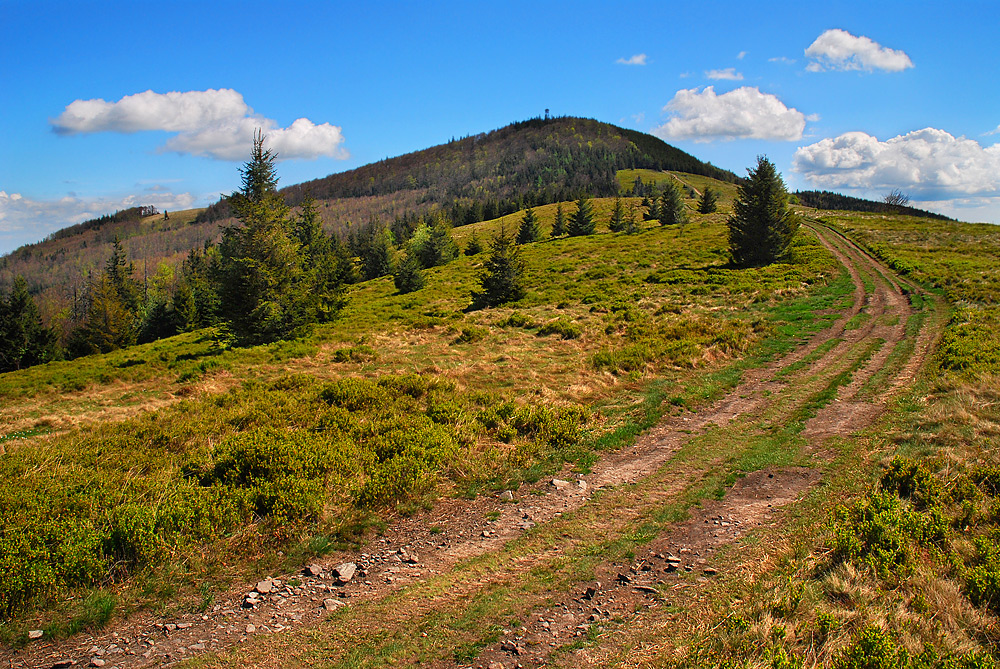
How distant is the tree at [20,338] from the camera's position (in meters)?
42.7

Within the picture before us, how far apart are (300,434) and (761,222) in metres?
43.1

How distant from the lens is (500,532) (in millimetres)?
6547

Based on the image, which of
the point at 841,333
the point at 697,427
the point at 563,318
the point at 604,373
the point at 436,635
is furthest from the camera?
the point at 563,318

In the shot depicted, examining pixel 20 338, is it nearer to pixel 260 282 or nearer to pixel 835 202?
pixel 260 282

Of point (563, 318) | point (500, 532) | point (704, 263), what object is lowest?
point (500, 532)

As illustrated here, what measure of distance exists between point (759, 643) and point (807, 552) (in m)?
1.87

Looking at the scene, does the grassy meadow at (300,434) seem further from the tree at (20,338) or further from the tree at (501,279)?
the tree at (20,338)

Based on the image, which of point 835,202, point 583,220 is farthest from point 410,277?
point 835,202

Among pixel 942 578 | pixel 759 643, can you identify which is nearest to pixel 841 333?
pixel 942 578

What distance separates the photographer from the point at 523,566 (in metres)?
5.72

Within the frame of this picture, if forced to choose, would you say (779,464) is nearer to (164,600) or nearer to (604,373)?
(604,373)

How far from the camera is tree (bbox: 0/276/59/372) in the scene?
140 ft

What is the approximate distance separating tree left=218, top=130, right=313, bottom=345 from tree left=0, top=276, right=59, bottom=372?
108 feet

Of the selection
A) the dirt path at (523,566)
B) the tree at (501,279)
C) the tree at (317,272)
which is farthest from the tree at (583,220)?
the dirt path at (523,566)
